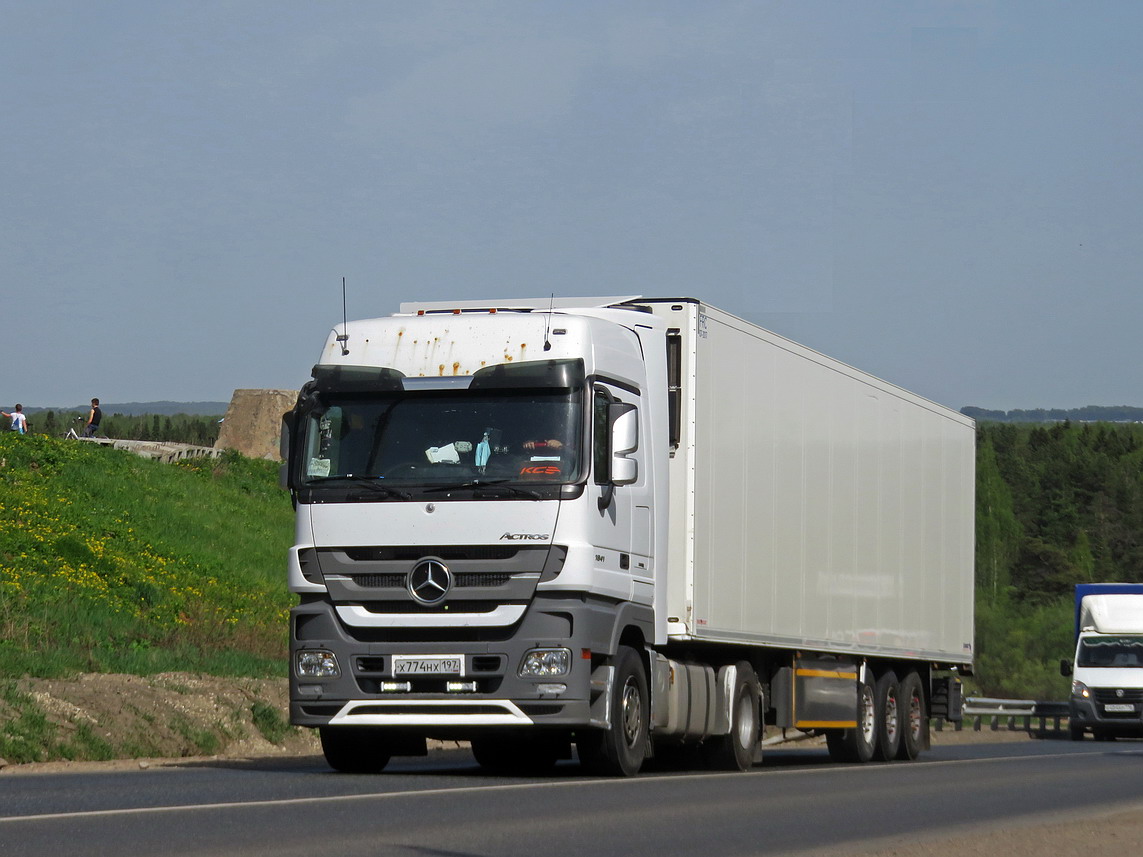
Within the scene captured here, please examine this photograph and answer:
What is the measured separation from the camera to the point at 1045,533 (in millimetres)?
131125

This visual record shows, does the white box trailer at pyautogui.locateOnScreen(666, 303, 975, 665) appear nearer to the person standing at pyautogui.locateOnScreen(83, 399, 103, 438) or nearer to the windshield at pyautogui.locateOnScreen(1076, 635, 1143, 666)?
the windshield at pyautogui.locateOnScreen(1076, 635, 1143, 666)

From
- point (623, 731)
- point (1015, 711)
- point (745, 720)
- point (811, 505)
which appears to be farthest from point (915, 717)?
point (1015, 711)

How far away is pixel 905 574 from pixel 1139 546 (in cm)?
11452

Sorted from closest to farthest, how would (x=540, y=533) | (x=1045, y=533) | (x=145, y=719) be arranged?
(x=540, y=533)
(x=145, y=719)
(x=1045, y=533)

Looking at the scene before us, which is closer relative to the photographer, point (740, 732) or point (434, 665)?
point (434, 665)

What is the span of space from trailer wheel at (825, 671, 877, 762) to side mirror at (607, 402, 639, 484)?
6.92m

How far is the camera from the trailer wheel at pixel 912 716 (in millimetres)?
21469

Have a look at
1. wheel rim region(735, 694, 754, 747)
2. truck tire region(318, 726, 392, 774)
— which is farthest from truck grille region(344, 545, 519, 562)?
wheel rim region(735, 694, 754, 747)

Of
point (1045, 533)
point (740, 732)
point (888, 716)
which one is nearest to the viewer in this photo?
point (740, 732)

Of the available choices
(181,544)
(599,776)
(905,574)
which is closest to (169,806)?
(599,776)

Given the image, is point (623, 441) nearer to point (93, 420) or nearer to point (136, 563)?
point (136, 563)

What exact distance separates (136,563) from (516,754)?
47.6ft

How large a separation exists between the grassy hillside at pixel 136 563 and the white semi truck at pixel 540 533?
6.20m

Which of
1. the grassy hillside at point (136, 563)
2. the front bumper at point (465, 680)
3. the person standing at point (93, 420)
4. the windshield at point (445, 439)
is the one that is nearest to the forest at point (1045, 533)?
the person standing at point (93, 420)
